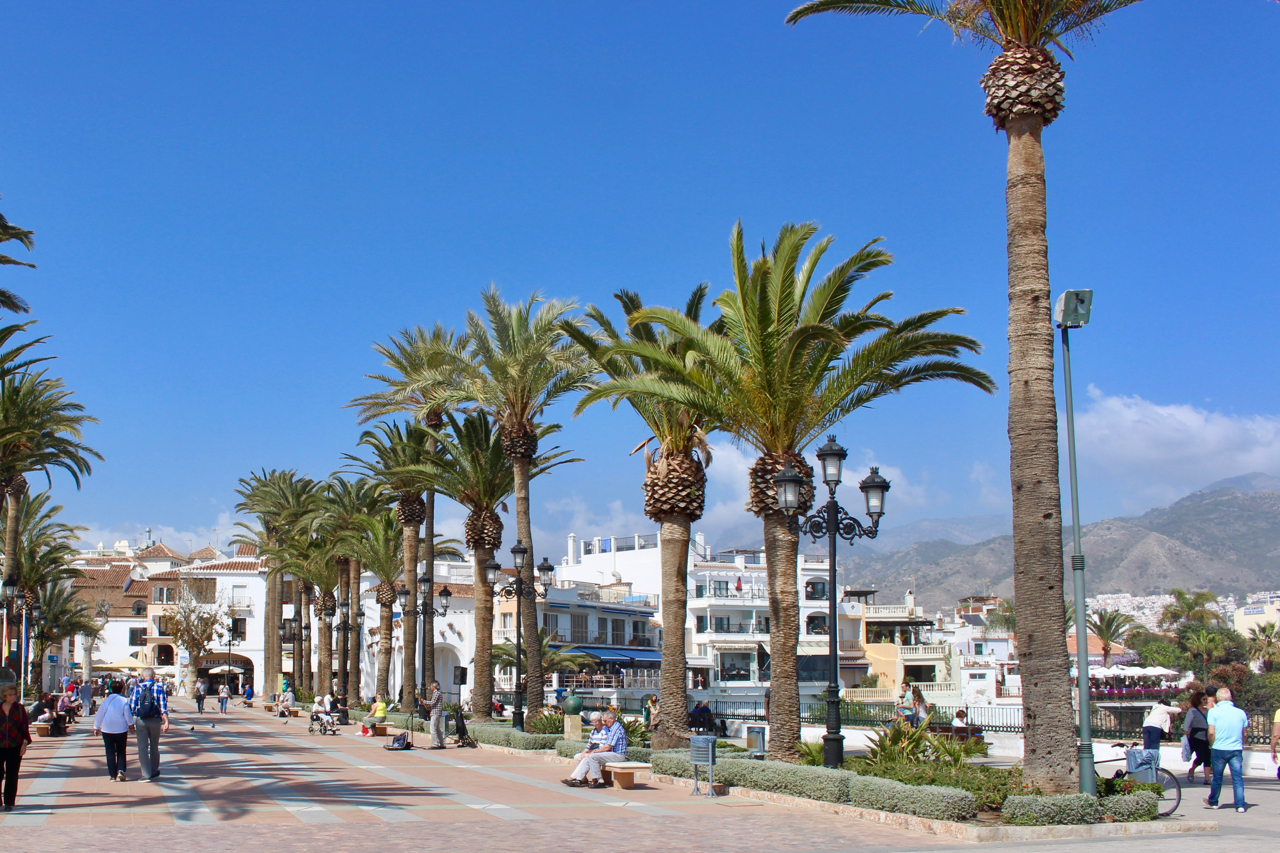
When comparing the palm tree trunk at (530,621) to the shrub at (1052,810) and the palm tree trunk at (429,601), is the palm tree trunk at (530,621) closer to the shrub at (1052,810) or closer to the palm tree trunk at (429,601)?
the palm tree trunk at (429,601)

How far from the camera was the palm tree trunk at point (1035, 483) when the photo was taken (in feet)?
42.1

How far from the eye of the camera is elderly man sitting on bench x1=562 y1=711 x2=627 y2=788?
17.5 meters

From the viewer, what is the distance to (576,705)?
2791cm

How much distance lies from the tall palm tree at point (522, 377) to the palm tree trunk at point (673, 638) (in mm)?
6781

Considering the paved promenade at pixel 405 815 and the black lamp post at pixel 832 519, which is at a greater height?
the black lamp post at pixel 832 519

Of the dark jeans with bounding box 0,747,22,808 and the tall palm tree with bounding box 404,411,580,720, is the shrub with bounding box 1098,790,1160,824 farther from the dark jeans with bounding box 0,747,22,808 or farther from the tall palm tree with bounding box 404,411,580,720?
the tall palm tree with bounding box 404,411,580,720

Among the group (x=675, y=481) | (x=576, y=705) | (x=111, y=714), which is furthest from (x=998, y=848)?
(x=576, y=705)

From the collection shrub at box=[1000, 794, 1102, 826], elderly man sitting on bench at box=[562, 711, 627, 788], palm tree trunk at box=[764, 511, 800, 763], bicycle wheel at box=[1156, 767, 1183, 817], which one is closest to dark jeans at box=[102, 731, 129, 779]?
elderly man sitting on bench at box=[562, 711, 627, 788]

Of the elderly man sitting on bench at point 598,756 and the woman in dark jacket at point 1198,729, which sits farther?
the elderly man sitting on bench at point 598,756

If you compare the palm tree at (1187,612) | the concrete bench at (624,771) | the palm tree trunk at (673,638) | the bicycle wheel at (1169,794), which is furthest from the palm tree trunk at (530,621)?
the palm tree at (1187,612)

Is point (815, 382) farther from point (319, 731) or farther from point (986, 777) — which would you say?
point (319, 731)

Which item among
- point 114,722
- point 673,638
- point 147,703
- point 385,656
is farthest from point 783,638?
point 385,656

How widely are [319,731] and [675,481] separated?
674 inches

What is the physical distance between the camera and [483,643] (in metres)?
29.3
